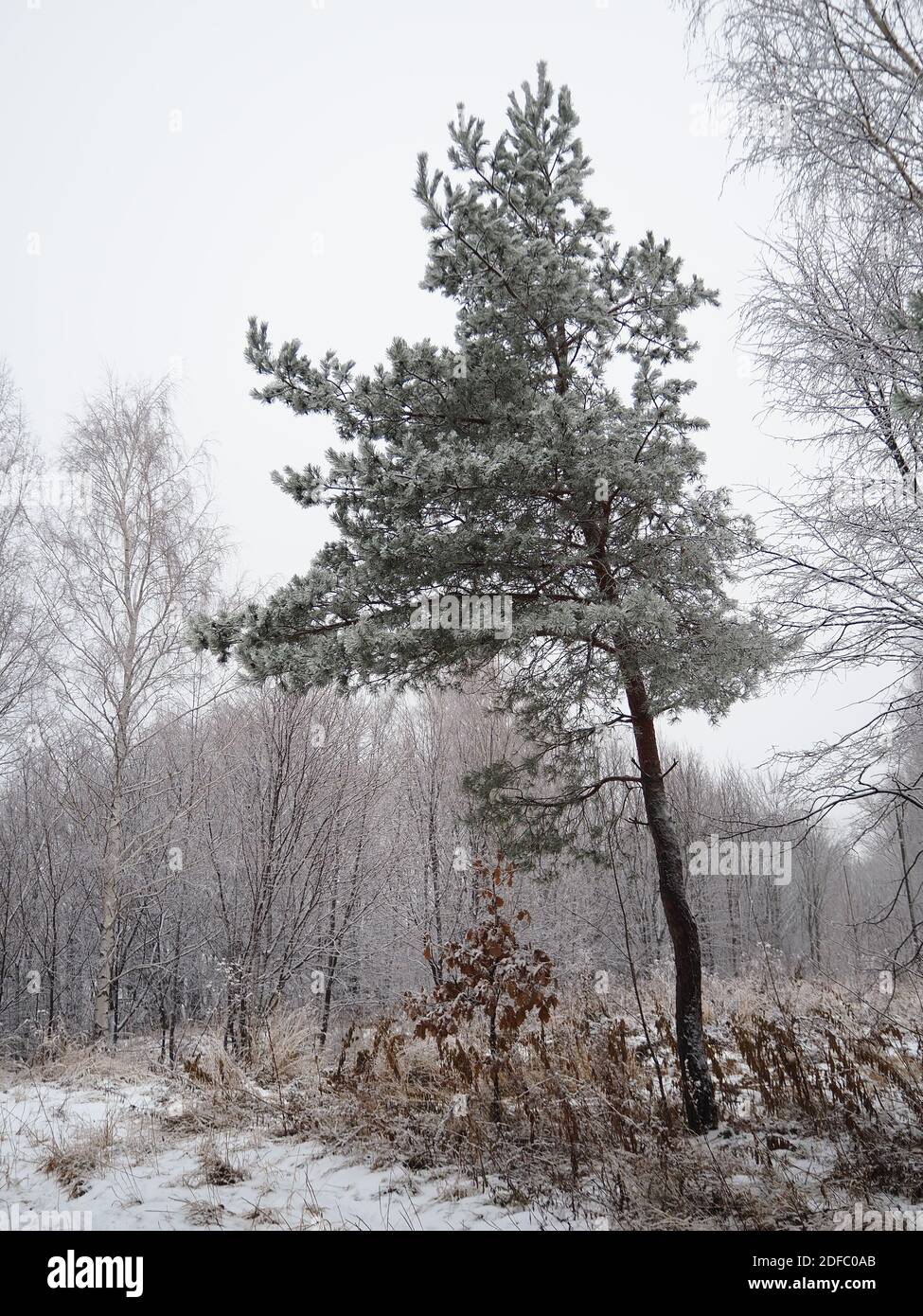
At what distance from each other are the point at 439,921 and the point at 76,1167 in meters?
9.04

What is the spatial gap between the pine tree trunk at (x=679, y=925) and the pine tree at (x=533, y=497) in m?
0.02

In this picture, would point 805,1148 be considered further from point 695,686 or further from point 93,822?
point 93,822

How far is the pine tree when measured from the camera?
5.14 meters

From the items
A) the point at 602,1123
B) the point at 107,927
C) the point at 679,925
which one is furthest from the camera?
the point at 107,927

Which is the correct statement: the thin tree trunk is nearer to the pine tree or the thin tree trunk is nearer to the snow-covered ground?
the snow-covered ground

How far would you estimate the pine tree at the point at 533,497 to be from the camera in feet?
16.9

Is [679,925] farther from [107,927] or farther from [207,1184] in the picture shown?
[107,927]

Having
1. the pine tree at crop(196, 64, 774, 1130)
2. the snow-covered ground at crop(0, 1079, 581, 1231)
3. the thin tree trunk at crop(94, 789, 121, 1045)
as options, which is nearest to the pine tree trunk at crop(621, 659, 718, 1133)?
the pine tree at crop(196, 64, 774, 1130)

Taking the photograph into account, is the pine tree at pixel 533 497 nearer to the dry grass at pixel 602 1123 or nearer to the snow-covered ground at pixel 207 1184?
the dry grass at pixel 602 1123

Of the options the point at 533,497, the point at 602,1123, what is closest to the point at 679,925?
the point at 602,1123

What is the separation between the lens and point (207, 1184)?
14.3 feet

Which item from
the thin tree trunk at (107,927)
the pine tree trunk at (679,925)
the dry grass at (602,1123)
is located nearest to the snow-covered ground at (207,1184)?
the dry grass at (602,1123)

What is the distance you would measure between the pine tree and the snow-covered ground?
2.16 m

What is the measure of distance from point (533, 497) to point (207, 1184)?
17.7ft
